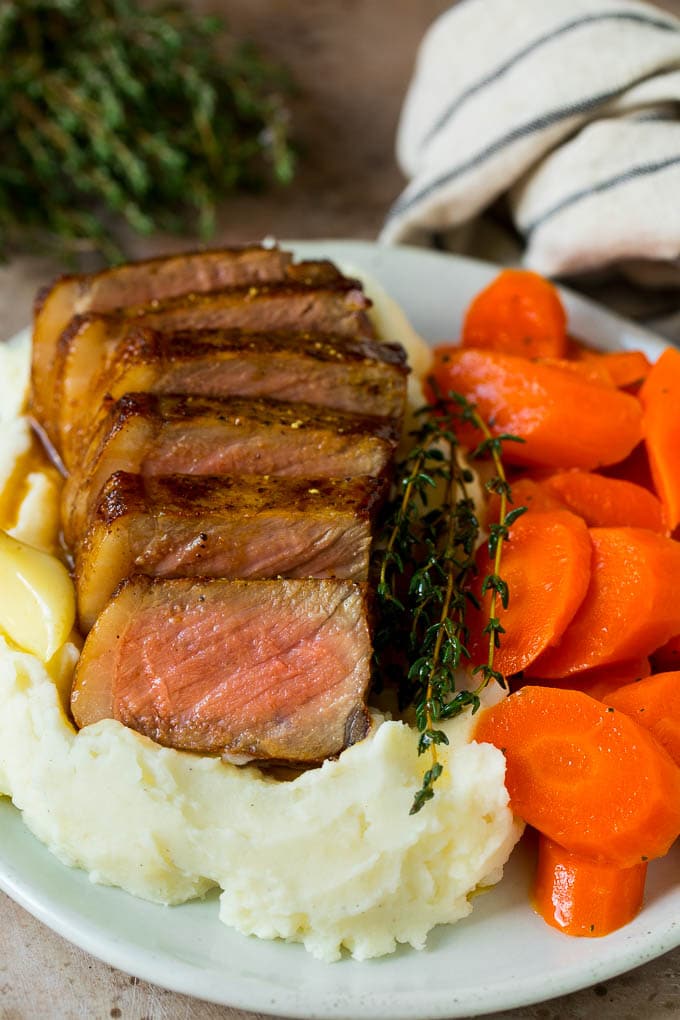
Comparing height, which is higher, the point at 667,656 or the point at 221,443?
the point at 221,443

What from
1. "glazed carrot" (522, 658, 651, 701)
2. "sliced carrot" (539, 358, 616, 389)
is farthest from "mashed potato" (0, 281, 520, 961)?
"sliced carrot" (539, 358, 616, 389)

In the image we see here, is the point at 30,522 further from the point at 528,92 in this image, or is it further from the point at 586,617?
the point at 528,92

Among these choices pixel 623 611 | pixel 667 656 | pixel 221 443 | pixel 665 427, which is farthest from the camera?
pixel 665 427

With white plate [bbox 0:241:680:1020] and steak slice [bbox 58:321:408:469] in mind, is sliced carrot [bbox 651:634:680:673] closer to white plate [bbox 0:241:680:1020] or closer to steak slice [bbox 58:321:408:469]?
white plate [bbox 0:241:680:1020]

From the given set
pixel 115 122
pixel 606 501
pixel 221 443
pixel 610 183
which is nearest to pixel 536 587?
pixel 606 501

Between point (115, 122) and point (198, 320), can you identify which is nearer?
point (198, 320)

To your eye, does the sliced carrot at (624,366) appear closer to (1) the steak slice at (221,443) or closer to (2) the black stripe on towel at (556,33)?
(1) the steak slice at (221,443)

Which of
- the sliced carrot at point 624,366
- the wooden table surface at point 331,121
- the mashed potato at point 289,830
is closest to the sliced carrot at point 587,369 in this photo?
the sliced carrot at point 624,366

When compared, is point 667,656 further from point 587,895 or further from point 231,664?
point 231,664
